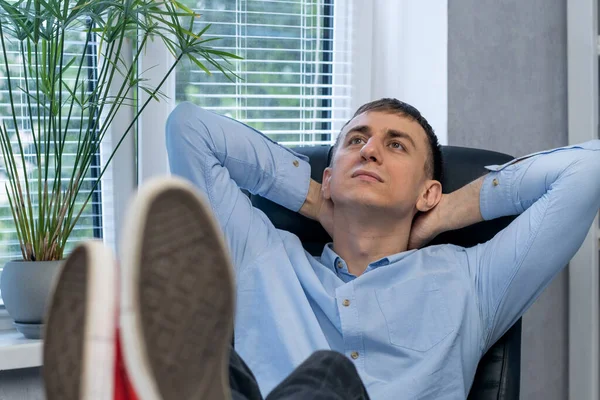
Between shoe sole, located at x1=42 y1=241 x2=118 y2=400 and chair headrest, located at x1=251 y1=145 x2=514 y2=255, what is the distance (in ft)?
3.65

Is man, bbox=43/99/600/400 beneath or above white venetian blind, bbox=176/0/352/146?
beneath

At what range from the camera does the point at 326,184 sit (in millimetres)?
1826

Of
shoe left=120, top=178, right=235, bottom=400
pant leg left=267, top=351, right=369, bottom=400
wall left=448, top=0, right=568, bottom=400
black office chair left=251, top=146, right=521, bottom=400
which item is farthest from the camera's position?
wall left=448, top=0, right=568, bottom=400

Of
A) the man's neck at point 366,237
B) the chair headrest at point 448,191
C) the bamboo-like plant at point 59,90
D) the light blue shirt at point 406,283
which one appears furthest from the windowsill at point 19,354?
the man's neck at point 366,237

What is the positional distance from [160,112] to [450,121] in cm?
82

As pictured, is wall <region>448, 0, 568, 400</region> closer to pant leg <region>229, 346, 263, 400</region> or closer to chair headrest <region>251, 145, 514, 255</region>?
chair headrest <region>251, 145, 514, 255</region>

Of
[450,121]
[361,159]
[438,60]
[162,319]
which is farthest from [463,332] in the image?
[162,319]

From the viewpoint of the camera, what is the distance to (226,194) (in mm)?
1766

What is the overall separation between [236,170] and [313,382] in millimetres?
805

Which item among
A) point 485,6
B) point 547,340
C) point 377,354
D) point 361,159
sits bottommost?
point 547,340

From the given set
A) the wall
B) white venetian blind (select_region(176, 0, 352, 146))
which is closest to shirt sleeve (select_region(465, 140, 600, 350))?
the wall

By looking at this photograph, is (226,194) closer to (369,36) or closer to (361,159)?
(361,159)

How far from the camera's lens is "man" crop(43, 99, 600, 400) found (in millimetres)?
1653

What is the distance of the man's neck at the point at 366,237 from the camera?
1.76m
